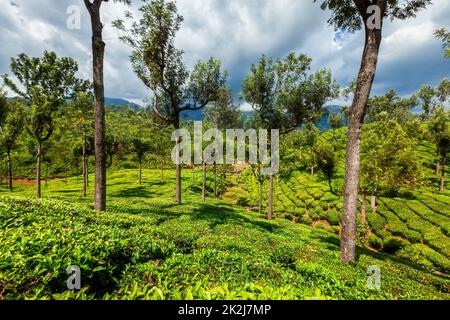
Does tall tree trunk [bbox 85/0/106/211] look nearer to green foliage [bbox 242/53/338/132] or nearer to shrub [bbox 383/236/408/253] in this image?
green foliage [bbox 242/53/338/132]

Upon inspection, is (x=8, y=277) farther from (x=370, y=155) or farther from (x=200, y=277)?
(x=370, y=155)

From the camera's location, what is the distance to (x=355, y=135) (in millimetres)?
8180

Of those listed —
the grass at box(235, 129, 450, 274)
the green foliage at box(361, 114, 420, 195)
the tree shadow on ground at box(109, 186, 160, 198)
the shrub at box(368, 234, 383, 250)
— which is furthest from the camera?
the tree shadow on ground at box(109, 186, 160, 198)

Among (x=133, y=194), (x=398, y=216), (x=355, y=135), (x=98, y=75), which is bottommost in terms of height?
(x=398, y=216)

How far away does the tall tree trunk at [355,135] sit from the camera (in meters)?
7.95

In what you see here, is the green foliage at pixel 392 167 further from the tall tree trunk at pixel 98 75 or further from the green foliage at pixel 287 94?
the tall tree trunk at pixel 98 75

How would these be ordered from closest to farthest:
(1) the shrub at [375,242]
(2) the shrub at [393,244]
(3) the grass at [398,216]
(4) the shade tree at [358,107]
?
(4) the shade tree at [358,107] → (3) the grass at [398,216] → (2) the shrub at [393,244] → (1) the shrub at [375,242]

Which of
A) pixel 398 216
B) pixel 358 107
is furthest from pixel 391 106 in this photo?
pixel 358 107

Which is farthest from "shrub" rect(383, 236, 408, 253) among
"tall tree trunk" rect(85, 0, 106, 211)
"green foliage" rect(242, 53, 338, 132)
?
"tall tree trunk" rect(85, 0, 106, 211)

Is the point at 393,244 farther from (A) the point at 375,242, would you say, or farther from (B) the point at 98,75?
(B) the point at 98,75

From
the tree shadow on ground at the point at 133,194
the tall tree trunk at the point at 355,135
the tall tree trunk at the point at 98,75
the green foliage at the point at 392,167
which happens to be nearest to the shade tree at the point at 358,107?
the tall tree trunk at the point at 355,135

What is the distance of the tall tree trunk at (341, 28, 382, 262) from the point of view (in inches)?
313

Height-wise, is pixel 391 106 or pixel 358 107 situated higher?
pixel 391 106
